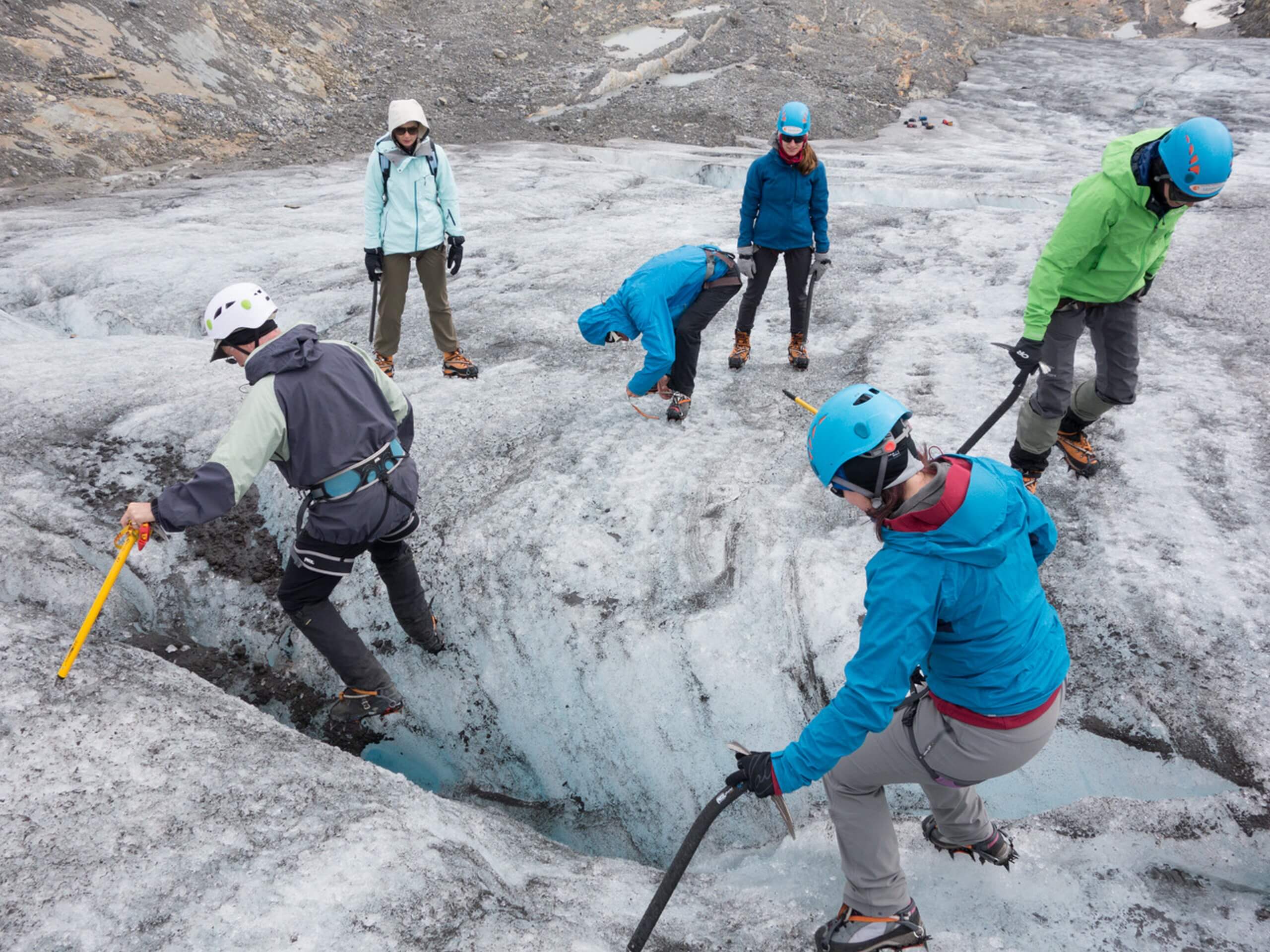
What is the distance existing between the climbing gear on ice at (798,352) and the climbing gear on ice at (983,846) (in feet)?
12.3

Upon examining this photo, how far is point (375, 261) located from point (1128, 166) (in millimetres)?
4840

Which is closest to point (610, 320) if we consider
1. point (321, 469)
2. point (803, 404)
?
point (803, 404)

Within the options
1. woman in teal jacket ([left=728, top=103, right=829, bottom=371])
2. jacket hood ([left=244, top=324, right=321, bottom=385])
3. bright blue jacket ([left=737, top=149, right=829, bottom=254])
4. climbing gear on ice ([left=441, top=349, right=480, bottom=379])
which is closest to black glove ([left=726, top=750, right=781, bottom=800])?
jacket hood ([left=244, top=324, right=321, bottom=385])

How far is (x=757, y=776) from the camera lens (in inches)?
101

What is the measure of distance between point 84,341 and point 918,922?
26.1 ft

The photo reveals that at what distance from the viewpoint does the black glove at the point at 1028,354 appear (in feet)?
14.2

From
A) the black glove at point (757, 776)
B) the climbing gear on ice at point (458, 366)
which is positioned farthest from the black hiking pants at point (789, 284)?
the black glove at point (757, 776)

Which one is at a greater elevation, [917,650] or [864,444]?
[864,444]

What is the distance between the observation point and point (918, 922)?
2.86 m

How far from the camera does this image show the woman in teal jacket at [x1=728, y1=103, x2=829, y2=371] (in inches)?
219

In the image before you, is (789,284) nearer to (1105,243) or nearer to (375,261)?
(1105,243)

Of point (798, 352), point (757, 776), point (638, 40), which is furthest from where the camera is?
point (638, 40)

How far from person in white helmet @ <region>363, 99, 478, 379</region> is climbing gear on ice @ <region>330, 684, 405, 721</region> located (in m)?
2.94

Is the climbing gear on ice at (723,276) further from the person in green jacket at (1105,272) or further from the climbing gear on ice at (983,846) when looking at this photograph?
the climbing gear on ice at (983,846)
